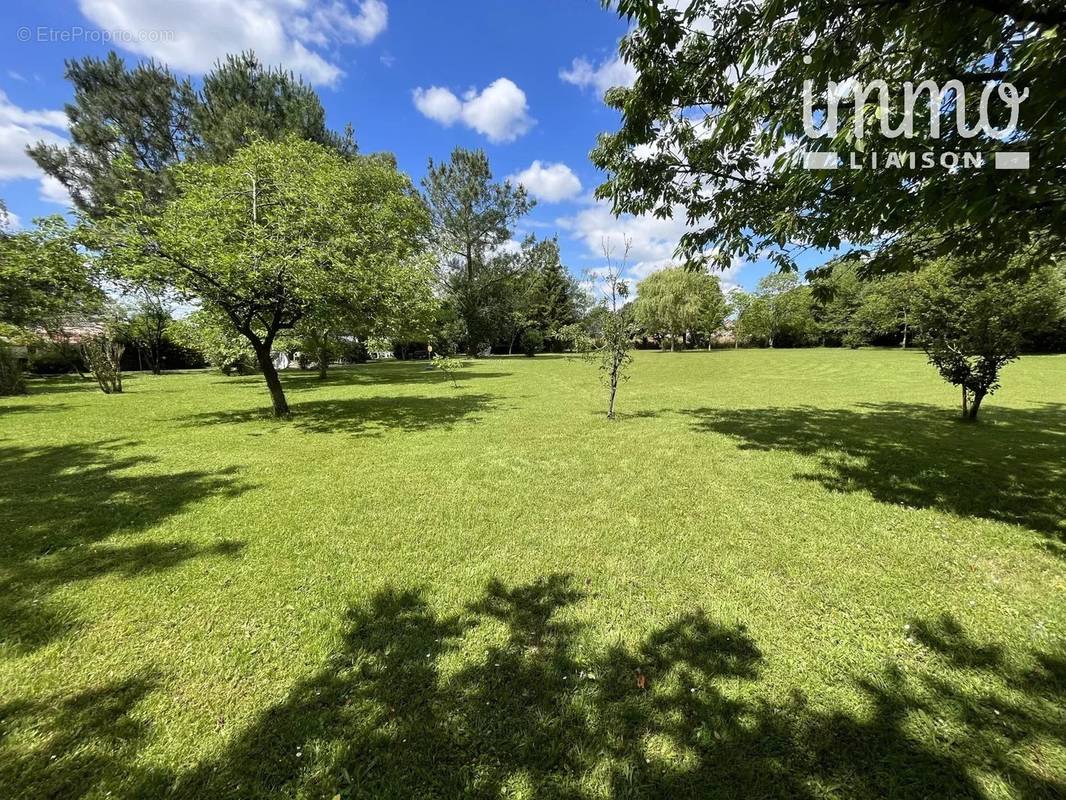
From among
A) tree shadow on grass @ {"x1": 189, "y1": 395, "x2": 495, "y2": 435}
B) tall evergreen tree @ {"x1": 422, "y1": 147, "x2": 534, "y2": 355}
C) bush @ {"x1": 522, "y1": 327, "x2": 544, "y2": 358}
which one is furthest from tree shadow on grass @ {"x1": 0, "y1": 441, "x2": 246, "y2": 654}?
bush @ {"x1": 522, "y1": 327, "x2": 544, "y2": 358}

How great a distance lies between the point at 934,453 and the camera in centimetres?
636

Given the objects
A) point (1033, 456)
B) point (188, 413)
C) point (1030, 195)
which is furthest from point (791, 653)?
point (188, 413)

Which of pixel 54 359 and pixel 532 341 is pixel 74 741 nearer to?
pixel 54 359

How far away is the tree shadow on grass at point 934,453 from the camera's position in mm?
4609

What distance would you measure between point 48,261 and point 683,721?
39.8 ft

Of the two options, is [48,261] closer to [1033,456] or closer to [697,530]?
[697,530]

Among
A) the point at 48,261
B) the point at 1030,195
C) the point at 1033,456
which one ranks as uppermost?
the point at 48,261

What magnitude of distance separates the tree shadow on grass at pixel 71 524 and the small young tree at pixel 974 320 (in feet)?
40.8

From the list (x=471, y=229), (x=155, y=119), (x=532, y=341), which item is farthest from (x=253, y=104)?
(x=532, y=341)

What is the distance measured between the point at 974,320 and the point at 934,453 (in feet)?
11.7

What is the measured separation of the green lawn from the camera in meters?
1.88

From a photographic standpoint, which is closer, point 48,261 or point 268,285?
point 48,261

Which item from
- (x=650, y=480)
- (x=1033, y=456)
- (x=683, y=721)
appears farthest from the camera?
(x=1033, y=456)

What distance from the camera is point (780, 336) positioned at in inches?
1992
